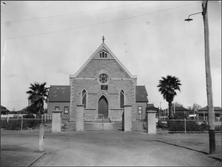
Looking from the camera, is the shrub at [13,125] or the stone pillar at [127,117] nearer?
the stone pillar at [127,117]

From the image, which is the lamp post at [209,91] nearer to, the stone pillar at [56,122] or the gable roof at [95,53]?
the stone pillar at [56,122]

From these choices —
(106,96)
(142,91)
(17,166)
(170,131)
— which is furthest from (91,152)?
(142,91)

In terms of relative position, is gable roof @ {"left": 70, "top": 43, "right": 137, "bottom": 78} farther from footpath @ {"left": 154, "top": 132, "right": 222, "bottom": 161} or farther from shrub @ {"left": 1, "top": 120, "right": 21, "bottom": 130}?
footpath @ {"left": 154, "top": 132, "right": 222, "bottom": 161}

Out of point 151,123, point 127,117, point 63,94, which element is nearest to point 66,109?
point 63,94

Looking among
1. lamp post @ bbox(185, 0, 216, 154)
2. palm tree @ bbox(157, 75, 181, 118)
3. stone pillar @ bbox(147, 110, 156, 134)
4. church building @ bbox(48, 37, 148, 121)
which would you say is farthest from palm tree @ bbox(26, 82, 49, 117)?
lamp post @ bbox(185, 0, 216, 154)

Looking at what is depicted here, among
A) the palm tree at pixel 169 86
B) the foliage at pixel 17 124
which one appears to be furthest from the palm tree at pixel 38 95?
the palm tree at pixel 169 86

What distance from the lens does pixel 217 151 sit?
12273 millimetres

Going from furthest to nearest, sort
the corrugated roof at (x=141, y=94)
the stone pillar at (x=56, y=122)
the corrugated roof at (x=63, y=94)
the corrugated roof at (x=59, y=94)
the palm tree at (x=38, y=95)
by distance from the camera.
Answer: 1. the corrugated roof at (x=59, y=94)
2. the corrugated roof at (x=63, y=94)
3. the corrugated roof at (x=141, y=94)
4. the palm tree at (x=38, y=95)
5. the stone pillar at (x=56, y=122)

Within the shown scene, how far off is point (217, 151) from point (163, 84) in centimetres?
3117

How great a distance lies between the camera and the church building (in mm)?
36594

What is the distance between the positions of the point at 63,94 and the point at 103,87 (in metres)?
20.5

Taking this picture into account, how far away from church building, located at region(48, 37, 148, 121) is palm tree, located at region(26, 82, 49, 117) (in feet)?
26.1

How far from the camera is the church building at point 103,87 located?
3659cm

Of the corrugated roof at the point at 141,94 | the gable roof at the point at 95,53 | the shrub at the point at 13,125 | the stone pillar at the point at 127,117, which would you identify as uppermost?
the gable roof at the point at 95,53
